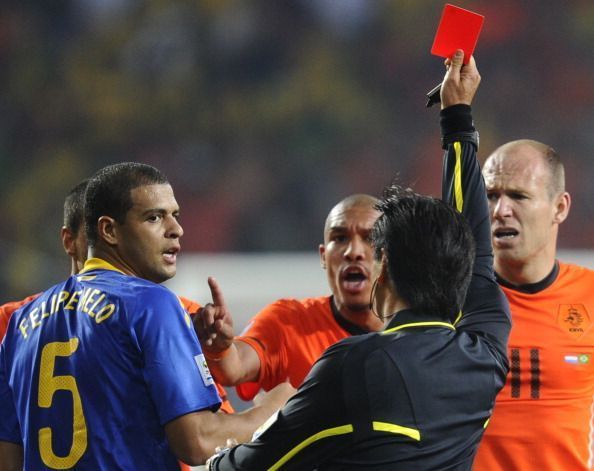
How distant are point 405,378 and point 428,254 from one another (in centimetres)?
29

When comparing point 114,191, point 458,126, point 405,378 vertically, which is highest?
point 458,126

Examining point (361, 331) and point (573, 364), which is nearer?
point (573, 364)

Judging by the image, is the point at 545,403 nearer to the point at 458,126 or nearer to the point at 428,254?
the point at 458,126

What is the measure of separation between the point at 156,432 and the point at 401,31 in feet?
Result: 25.9

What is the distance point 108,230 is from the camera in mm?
2701

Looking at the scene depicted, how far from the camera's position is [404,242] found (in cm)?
218

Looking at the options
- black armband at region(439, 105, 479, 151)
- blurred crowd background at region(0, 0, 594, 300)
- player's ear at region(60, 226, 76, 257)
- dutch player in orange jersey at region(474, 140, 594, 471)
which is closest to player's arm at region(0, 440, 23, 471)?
player's ear at region(60, 226, 76, 257)

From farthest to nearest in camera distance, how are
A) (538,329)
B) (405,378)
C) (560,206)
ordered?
(560,206)
(538,329)
(405,378)

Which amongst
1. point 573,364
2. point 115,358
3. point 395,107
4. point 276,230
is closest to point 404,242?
point 115,358

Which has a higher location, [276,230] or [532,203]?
[532,203]

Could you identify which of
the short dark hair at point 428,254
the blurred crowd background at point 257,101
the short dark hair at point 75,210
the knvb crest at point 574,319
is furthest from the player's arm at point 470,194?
the blurred crowd background at point 257,101

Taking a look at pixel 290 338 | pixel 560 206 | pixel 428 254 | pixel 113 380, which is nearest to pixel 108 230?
pixel 113 380

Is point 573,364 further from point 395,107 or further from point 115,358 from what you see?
point 395,107

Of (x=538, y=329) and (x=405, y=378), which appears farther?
(x=538, y=329)
